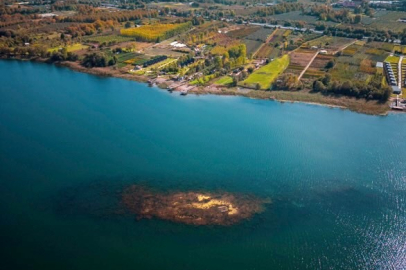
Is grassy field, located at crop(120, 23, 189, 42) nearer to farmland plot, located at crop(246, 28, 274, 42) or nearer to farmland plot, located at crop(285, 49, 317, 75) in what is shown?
farmland plot, located at crop(246, 28, 274, 42)

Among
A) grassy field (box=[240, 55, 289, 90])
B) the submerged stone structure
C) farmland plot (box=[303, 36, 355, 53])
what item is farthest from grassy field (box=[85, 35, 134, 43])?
the submerged stone structure

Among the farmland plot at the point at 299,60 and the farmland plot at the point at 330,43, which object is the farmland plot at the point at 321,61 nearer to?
the farmland plot at the point at 299,60

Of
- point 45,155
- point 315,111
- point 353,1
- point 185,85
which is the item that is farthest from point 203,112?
point 353,1

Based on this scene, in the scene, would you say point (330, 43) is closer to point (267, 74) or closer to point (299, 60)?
point (299, 60)

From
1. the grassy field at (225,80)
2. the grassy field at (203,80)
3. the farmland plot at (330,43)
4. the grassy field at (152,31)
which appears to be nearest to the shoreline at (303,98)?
the grassy field at (203,80)

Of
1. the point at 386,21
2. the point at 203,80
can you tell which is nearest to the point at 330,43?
the point at 386,21

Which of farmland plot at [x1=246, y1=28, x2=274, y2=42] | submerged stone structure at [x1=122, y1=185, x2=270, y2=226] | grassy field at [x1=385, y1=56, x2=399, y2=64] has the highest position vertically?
farmland plot at [x1=246, y1=28, x2=274, y2=42]
